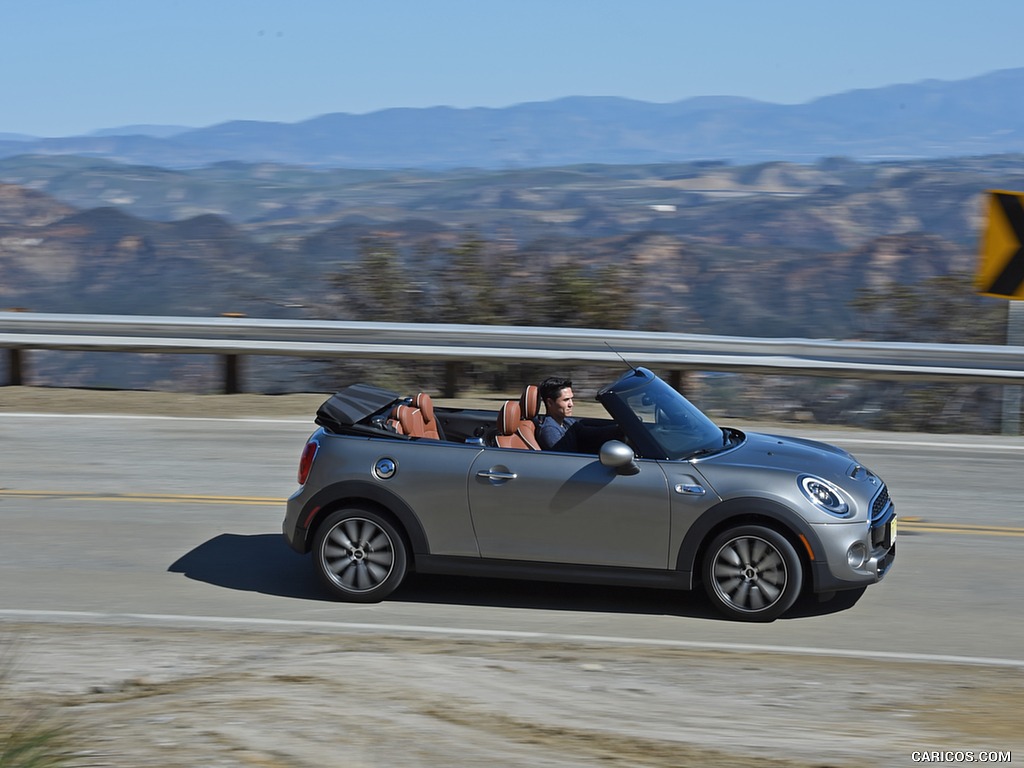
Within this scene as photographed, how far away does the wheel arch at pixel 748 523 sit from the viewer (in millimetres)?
7305

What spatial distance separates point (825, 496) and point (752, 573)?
63 centimetres

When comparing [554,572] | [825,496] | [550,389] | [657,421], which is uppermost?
[550,389]

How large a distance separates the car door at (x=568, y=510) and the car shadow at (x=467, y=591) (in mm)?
448

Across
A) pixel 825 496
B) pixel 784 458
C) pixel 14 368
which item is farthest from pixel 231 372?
pixel 825 496

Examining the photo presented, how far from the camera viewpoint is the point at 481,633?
7.33 m

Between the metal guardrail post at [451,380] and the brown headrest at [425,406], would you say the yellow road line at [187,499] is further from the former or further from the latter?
the metal guardrail post at [451,380]

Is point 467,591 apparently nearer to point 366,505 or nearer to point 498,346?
point 366,505

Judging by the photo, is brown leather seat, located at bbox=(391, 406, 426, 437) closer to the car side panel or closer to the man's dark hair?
the car side panel

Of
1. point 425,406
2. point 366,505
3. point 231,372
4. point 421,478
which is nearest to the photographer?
point 421,478

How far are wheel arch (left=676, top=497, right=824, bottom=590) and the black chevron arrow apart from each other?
8.62m

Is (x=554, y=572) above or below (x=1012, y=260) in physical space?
below

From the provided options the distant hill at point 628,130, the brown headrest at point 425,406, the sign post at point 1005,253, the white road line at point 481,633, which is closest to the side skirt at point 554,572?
the white road line at point 481,633

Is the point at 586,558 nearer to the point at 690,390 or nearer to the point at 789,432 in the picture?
the point at 789,432
